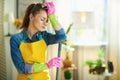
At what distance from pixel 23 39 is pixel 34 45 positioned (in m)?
0.07

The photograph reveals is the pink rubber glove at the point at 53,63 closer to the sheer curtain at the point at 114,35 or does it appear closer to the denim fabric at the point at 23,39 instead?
the denim fabric at the point at 23,39

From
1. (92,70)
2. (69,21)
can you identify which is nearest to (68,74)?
(92,70)

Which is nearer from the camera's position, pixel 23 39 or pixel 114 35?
pixel 23 39

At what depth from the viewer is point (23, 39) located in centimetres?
141

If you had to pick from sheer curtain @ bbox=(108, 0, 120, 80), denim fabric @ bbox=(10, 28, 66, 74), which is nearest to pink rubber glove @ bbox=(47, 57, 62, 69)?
denim fabric @ bbox=(10, 28, 66, 74)

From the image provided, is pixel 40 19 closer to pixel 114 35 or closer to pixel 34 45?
Answer: pixel 34 45

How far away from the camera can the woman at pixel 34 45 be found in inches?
53.7

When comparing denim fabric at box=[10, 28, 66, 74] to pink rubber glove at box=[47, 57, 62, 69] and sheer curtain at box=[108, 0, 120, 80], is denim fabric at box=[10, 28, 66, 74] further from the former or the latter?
sheer curtain at box=[108, 0, 120, 80]

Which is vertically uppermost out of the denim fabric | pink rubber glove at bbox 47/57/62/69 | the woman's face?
the woman's face

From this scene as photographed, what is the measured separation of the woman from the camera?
1.36 m

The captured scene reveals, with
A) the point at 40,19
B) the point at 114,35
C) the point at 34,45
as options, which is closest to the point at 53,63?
the point at 34,45

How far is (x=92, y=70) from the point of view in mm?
3025

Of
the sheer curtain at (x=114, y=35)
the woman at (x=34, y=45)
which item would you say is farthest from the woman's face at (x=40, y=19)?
the sheer curtain at (x=114, y=35)

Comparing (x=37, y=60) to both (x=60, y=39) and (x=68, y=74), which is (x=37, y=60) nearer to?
(x=60, y=39)
